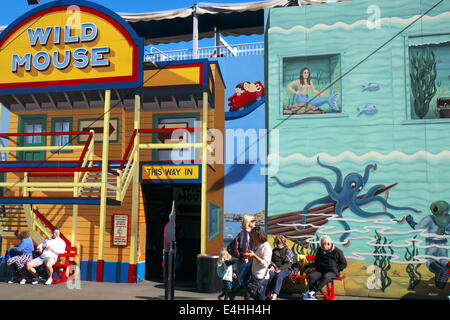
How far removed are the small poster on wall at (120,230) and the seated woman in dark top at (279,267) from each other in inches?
212

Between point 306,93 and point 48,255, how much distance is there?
843 centimetres

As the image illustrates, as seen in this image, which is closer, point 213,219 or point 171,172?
point 171,172

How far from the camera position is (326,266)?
30.3ft

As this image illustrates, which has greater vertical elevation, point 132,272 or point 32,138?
point 32,138

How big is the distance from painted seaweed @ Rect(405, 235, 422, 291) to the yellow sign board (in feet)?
19.5

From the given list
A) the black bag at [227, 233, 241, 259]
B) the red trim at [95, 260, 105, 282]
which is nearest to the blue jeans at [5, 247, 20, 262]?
the red trim at [95, 260, 105, 282]

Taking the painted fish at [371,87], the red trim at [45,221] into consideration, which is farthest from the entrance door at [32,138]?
the painted fish at [371,87]

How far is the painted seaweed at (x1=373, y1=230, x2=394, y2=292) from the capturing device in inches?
426

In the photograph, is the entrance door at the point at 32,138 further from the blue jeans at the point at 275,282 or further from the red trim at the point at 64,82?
the blue jeans at the point at 275,282

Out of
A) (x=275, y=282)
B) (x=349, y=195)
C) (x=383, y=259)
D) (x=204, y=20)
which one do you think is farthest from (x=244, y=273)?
(x=204, y=20)

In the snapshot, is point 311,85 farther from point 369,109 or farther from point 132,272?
point 132,272

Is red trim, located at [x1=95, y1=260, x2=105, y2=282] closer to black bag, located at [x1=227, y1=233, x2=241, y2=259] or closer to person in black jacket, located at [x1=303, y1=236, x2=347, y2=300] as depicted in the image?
black bag, located at [x1=227, y1=233, x2=241, y2=259]

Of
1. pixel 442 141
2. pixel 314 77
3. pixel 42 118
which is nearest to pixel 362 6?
pixel 314 77
